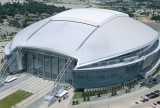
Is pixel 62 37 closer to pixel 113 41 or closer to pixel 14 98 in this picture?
pixel 113 41

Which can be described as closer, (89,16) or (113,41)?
(113,41)

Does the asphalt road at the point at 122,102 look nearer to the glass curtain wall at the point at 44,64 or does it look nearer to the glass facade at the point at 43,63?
the glass facade at the point at 43,63

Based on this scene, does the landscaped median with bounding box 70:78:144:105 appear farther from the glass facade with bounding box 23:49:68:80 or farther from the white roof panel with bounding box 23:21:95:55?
the white roof panel with bounding box 23:21:95:55

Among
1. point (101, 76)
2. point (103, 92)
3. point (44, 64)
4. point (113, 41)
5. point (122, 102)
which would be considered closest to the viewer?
point (122, 102)

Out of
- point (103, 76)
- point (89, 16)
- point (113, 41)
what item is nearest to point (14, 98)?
point (103, 76)


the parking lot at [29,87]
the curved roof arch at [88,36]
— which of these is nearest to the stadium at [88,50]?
the curved roof arch at [88,36]

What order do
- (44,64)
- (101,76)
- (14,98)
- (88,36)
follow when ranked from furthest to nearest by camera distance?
1. (44,64)
2. (88,36)
3. (101,76)
4. (14,98)

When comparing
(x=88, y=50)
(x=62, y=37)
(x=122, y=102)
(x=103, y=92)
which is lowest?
(x=122, y=102)

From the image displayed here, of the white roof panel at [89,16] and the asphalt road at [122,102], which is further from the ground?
the white roof panel at [89,16]
